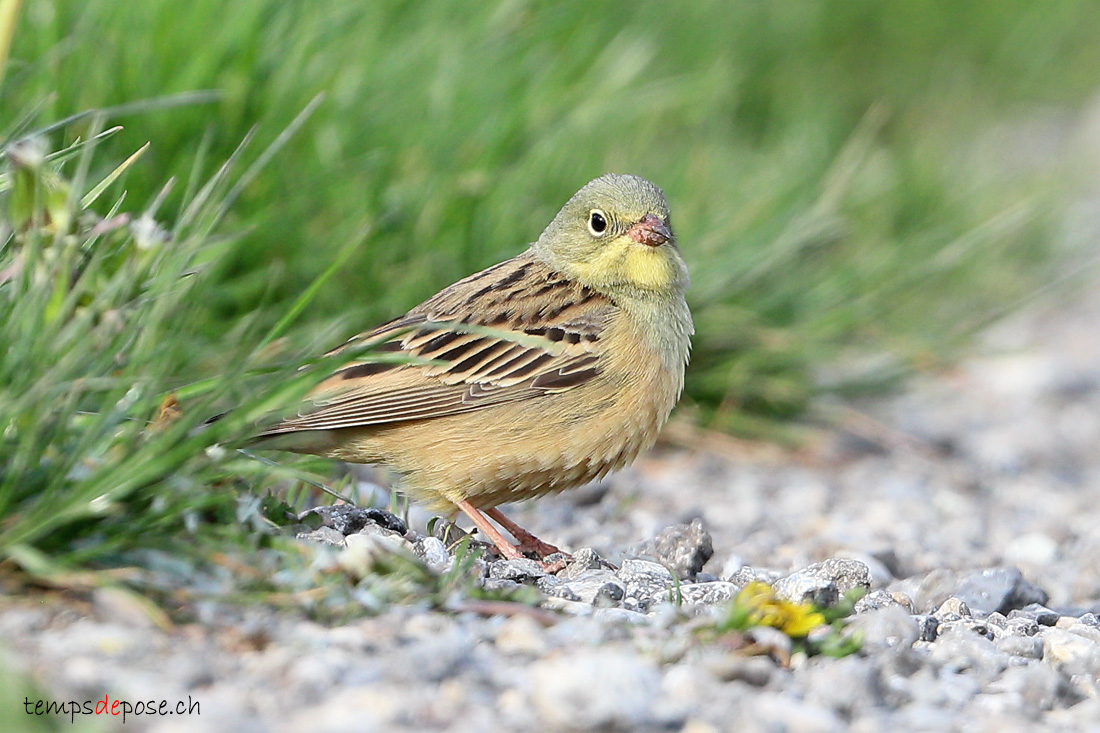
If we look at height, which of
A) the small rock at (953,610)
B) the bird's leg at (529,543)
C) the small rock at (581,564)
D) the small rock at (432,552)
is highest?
the small rock at (953,610)

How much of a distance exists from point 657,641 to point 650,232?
2404mm

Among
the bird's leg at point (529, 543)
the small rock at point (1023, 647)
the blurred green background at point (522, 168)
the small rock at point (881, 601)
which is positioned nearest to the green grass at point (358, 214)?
the blurred green background at point (522, 168)

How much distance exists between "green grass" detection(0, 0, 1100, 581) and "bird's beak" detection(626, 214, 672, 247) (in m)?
1.42

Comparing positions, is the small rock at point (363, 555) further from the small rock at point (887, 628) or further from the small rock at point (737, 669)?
the small rock at point (887, 628)

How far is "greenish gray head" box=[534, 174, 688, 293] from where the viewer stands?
5.54m

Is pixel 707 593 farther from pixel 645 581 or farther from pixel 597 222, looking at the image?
pixel 597 222

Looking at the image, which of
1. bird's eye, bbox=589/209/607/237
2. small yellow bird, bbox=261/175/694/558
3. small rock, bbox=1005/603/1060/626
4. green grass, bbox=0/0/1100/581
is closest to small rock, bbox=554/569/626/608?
small yellow bird, bbox=261/175/694/558

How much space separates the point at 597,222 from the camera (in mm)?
5676

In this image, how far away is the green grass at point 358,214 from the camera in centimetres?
339

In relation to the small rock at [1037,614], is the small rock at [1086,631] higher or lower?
higher

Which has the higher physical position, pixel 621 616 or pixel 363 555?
pixel 363 555

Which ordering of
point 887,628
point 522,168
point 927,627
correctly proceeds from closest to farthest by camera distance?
point 887,628 → point 927,627 → point 522,168

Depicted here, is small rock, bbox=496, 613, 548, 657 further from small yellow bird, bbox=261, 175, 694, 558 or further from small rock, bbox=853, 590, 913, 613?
small yellow bird, bbox=261, 175, 694, 558

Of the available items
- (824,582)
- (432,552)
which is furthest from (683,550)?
(432,552)
